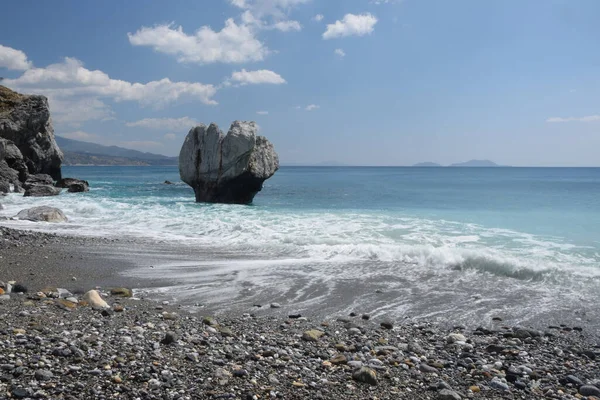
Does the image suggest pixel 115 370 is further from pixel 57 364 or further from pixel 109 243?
pixel 109 243

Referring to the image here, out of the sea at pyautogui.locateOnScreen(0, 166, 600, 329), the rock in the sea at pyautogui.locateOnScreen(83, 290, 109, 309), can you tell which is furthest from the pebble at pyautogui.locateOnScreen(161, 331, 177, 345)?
the sea at pyautogui.locateOnScreen(0, 166, 600, 329)

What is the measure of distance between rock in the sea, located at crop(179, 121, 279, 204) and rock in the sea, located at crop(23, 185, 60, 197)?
11695mm

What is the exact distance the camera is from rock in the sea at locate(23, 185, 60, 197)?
3412 cm

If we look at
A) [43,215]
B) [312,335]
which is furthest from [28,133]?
[312,335]

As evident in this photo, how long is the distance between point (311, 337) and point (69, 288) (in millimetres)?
5633

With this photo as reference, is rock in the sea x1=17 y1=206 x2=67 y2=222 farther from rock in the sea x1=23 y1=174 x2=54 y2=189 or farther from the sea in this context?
rock in the sea x1=23 y1=174 x2=54 y2=189

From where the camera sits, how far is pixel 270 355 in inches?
225

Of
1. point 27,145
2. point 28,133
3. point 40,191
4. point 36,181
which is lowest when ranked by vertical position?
point 40,191

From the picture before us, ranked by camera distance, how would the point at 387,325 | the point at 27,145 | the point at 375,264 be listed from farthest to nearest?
the point at 27,145
the point at 375,264
the point at 387,325

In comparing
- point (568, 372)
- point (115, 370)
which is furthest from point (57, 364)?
point (568, 372)

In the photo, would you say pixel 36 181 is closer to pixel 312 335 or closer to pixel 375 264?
pixel 375 264

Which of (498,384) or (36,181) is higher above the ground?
(36,181)

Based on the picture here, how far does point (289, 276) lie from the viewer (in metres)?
10.8

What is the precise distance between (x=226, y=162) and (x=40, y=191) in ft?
53.3
